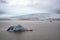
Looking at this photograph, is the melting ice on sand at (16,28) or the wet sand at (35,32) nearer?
the wet sand at (35,32)

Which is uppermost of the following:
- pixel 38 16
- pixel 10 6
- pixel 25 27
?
pixel 10 6

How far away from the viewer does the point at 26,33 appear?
235 centimetres

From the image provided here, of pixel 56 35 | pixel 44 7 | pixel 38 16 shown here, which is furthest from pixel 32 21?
pixel 56 35

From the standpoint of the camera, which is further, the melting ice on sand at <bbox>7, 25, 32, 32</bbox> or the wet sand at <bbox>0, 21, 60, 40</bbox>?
the melting ice on sand at <bbox>7, 25, 32, 32</bbox>

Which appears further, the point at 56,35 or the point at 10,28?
the point at 10,28

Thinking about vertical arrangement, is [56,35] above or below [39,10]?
below

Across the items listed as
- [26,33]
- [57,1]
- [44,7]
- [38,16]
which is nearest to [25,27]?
[26,33]

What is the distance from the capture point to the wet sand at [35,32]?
2172 millimetres

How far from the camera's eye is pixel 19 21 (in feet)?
7.73

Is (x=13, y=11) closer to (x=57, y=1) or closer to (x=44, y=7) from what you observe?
(x=44, y=7)

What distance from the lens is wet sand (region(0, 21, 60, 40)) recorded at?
2172mm

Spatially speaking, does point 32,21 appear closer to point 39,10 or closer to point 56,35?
point 39,10

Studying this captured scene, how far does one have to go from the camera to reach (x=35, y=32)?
7.77ft

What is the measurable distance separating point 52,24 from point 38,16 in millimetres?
287
